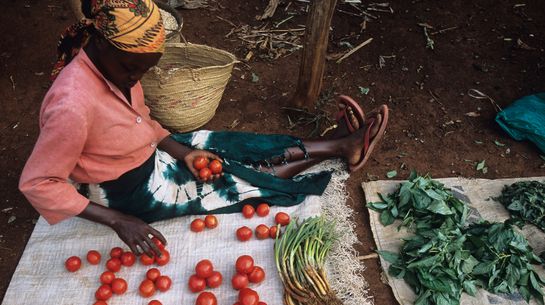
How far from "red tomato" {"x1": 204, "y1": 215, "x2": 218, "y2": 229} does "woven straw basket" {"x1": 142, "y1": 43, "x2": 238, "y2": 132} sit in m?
1.04

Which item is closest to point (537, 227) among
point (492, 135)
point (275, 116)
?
point (492, 135)

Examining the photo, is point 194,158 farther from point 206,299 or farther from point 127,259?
point 206,299

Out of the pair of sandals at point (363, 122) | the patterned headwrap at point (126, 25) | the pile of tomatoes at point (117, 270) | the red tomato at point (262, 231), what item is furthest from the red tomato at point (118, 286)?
the pair of sandals at point (363, 122)

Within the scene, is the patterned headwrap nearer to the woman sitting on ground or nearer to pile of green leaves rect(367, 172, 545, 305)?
the woman sitting on ground

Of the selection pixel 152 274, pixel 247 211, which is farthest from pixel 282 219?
pixel 152 274

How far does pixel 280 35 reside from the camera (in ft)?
17.0

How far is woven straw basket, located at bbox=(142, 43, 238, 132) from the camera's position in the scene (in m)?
3.46

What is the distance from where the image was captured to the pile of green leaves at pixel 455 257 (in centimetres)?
278

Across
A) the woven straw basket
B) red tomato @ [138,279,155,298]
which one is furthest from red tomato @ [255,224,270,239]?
the woven straw basket

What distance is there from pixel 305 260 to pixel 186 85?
170 centimetres

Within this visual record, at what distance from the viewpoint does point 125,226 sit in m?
2.59

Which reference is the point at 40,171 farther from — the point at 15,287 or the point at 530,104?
the point at 530,104

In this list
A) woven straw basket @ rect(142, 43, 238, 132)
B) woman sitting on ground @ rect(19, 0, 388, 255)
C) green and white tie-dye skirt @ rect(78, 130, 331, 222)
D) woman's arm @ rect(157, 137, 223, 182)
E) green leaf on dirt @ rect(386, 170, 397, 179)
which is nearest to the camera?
woman sitting on ground @ rect(19, 0, 388, 255)

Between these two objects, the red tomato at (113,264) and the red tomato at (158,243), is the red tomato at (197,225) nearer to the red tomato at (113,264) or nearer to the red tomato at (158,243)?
the red tomato at (158,243)
